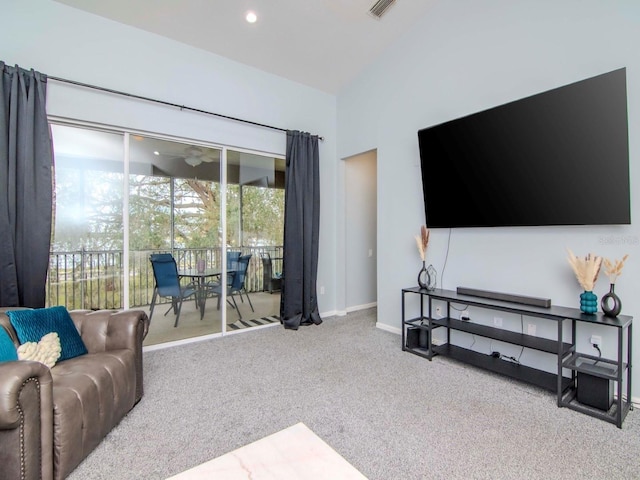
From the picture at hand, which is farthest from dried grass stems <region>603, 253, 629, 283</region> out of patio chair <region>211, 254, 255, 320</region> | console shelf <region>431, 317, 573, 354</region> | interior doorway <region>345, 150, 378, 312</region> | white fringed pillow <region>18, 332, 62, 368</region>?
white fringed pillow <region>18, 332, 62, 368</region>

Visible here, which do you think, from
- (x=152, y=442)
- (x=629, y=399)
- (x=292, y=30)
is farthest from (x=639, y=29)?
(x=152, y=442)

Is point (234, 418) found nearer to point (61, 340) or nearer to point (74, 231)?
point (61, 340)

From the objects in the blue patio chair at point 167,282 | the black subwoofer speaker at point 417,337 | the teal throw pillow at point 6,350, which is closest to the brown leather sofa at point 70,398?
the teal throw pillow at point 6,350

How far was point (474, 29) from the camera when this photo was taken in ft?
10.2

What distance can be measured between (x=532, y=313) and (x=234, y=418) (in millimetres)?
2286

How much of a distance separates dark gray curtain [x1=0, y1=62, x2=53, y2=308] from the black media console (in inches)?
138

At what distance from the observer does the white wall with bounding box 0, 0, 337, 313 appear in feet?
9.25

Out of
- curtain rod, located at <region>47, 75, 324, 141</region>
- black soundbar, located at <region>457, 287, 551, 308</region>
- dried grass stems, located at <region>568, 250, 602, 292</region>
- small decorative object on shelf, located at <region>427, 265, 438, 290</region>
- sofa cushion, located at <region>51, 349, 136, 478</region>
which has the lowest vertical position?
sofa cushion, located at <region>51, 349, 136, 478</region>

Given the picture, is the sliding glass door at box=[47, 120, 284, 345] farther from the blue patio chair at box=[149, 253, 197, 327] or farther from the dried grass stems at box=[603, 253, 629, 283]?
the dried grass stems at box=[603, 253, 629, 283]

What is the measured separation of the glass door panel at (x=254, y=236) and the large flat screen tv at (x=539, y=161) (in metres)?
2.06

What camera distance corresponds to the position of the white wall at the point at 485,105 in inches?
90.4

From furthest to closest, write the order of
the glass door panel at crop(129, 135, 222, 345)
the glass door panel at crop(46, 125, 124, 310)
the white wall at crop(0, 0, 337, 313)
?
the glass door panel at crop(129, 135, 222, 345)
the glass door panel at crop(46, 125, 124, 310)
the white wall at crop(0, 0, 337, 313)

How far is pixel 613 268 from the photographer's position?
86.1 inches

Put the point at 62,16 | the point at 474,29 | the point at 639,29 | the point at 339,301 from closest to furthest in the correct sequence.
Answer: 1. the point at 639,29
2. the point at 62,16
3. the point at 474,29
4. the point at 339,301
